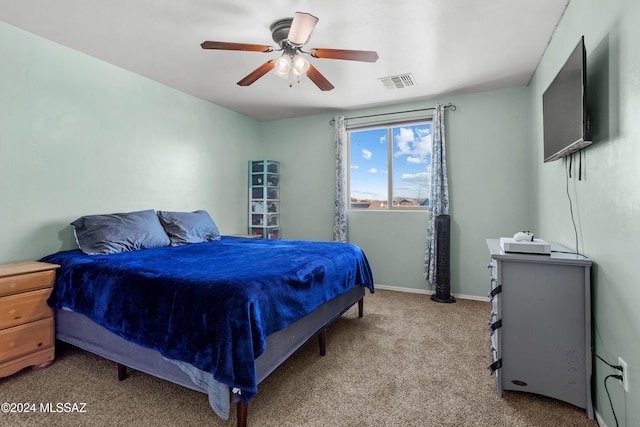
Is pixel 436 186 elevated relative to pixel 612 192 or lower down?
elevated

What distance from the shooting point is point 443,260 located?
12.7 feet

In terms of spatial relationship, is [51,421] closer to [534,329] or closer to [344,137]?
[534,329]

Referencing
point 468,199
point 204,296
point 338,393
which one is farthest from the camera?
point 468,199

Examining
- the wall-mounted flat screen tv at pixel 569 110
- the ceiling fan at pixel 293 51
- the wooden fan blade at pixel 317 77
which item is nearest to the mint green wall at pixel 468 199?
the wall-mounted flat screen tv at pixel 569 110

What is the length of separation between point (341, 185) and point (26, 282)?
346 cm

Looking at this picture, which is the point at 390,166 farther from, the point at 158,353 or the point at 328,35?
the point at 158,353

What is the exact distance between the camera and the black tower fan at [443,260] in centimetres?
384

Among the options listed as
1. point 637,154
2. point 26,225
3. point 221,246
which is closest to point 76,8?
point 26,225

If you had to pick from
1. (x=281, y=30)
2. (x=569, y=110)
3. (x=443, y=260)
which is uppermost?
(x=281, y=30)

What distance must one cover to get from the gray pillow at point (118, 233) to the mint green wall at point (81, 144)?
291mm

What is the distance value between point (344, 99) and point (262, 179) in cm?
174

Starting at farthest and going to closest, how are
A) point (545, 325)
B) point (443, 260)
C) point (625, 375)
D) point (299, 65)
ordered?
point (443, 260), point (299, 65), point (545, 325), point (625, 375)

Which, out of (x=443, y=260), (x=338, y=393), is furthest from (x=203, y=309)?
(x=443, y=260)

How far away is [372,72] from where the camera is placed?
3.36 meters
